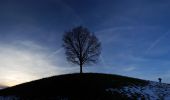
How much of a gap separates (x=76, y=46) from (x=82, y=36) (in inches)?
126

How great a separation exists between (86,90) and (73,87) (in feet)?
11.2

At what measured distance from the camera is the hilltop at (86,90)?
43375 millimetres

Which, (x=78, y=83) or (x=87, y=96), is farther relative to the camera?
(x=78, y=83)

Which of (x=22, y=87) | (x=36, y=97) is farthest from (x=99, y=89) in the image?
(x=22, y=87)

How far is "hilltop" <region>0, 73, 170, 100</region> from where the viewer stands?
142ft

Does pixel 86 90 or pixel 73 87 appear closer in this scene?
pixel 86 90

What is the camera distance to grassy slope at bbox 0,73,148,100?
4359cm

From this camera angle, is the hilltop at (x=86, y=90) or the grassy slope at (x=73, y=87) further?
the grassy slope at (x=73, y=87)

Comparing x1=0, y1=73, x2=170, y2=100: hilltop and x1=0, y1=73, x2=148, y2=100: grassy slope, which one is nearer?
x1=0, y1=73, x2=170, y2=100: hilltop

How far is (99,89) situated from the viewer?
4569 centimetres

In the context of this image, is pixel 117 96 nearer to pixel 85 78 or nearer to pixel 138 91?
pixel 138 91

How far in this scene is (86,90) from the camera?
45688mm

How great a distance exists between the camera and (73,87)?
48188mm

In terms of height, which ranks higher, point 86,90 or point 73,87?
point 73,87
